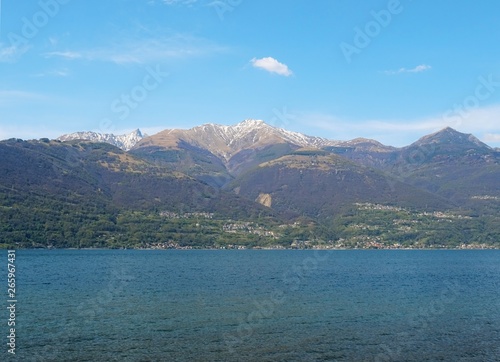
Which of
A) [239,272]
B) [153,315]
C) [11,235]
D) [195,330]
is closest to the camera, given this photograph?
[195,330]

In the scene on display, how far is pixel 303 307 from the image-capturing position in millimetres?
67625

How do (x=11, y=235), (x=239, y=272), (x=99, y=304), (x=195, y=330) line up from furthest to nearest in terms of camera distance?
(x=11, y=235) < (x=239, y=272) < (x=99, y=304) < (x=195, y=330)

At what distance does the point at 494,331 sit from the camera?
181 feet

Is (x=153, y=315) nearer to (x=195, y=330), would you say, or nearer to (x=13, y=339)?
(x=195, y=330)

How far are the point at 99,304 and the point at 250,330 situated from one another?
24.1 metres

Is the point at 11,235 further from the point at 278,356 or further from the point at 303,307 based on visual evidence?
the point at 278,356

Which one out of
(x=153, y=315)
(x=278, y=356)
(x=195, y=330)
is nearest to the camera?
(x=278, y=356)

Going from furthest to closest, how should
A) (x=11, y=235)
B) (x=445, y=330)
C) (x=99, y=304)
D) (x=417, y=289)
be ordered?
(x=11, y=235), (x=417, y=289), (x=99, y=304), (x=445, y=330)

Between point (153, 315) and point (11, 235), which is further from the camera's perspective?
point (11, 235)

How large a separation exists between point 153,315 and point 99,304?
1082 cm

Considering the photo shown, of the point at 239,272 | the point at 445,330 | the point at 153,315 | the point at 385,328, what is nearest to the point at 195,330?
the point at 153,315

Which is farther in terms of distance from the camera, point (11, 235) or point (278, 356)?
point (11, 235)

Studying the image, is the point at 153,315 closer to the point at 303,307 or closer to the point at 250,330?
the point at 250,330

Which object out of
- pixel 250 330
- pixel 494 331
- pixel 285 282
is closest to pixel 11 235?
pixel 285 282
